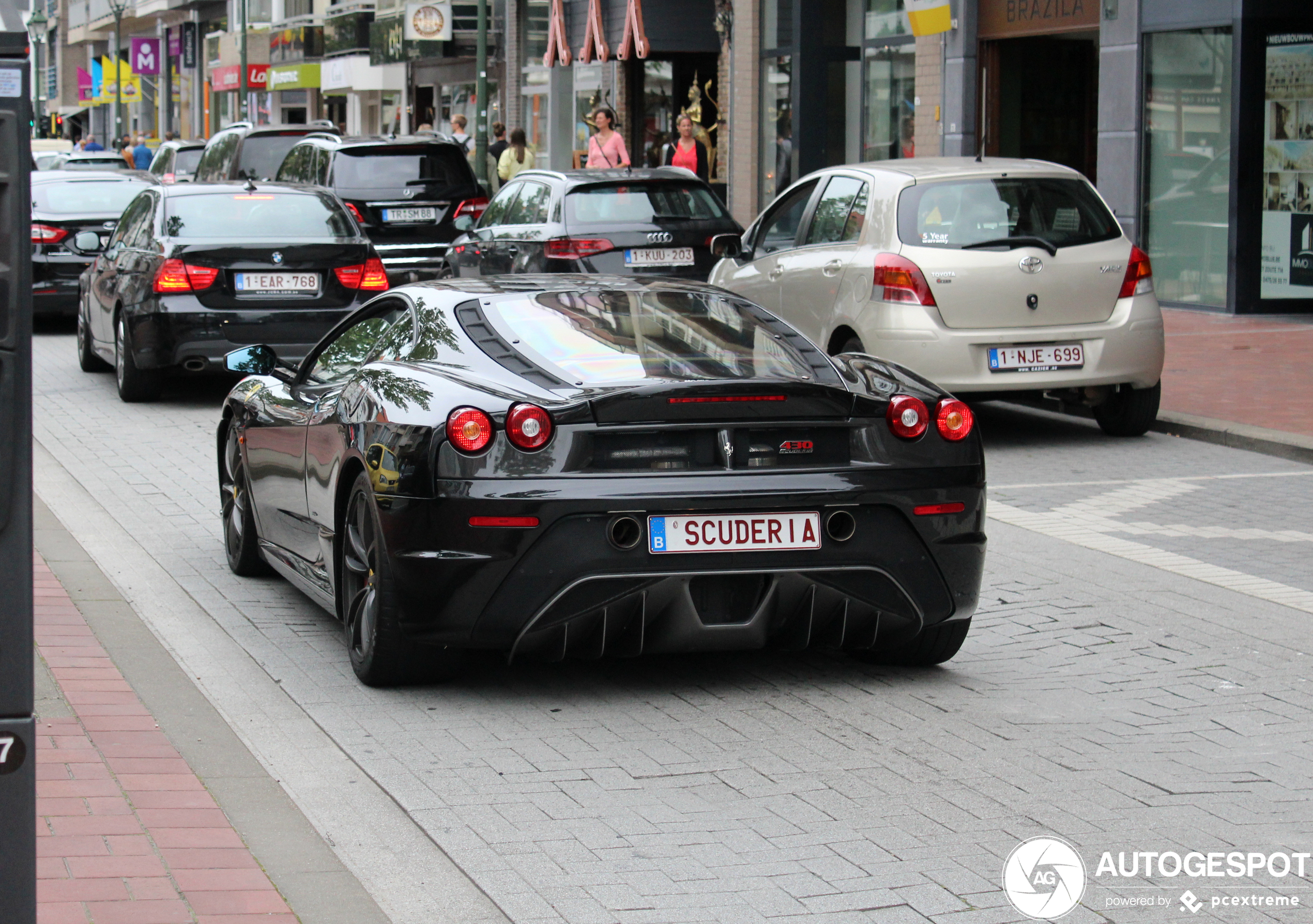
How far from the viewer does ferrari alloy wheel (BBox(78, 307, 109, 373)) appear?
15617mm

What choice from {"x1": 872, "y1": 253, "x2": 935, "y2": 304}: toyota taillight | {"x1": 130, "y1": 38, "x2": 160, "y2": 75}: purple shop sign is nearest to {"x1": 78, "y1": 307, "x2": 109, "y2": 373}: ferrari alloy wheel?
{"x1": 872, "y1": 253, "x2": 935, "y2": 304}: toyota taillight

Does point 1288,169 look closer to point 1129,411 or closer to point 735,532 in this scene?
point 1129,411

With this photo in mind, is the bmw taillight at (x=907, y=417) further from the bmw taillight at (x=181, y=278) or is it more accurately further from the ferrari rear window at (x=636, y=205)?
the ferrari rear window at (x=636, y=205)

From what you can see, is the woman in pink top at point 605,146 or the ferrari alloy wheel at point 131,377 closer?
the ferrari alloy wheel at point 131,377

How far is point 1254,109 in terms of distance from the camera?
18.2 meters

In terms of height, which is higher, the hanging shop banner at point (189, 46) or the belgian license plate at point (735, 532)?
the hanging shop banner at point (189, 46)

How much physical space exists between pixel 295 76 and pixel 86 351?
42.0 metres

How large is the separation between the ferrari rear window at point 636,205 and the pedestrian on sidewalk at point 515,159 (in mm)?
9554

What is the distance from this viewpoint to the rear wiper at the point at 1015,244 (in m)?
11.3

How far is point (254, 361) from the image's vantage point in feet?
24.2

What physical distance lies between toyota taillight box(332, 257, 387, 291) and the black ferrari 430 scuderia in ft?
24.6

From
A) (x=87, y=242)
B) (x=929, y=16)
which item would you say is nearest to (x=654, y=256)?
(x=87, y=242)

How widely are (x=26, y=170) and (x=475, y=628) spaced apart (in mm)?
2865

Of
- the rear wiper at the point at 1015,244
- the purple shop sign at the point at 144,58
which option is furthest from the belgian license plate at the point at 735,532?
the purple shop sign at the point at 144,58
